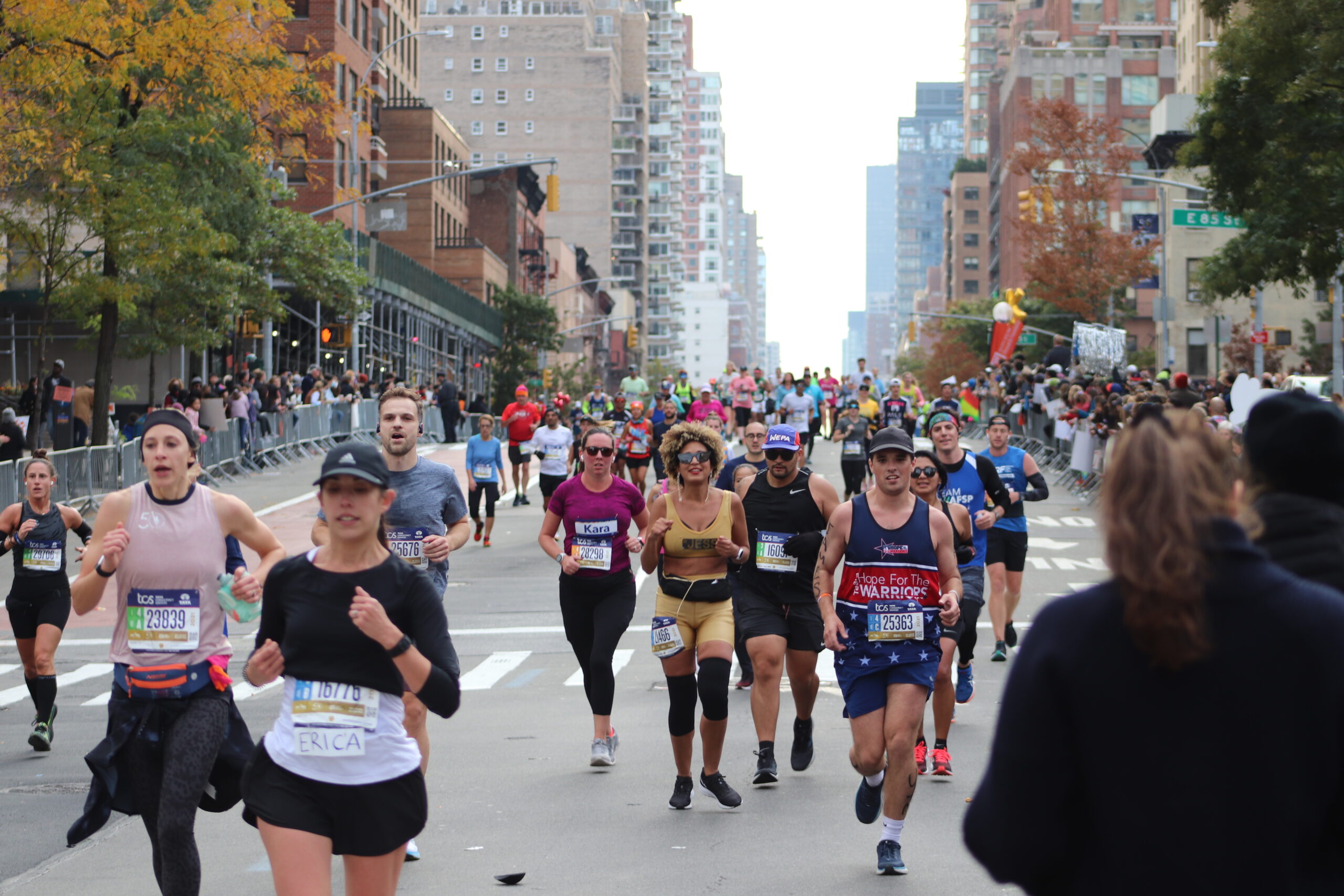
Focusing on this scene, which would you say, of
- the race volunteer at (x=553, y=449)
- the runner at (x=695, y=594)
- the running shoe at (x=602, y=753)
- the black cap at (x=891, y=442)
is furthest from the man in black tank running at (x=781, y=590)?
the race volunteer at (x=553, y=449)

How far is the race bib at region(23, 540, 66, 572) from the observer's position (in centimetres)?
1061

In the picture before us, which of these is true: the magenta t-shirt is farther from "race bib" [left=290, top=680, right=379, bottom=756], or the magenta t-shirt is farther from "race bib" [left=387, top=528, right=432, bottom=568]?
"race bib" [left=290, top=680, right=379, bottom=756]

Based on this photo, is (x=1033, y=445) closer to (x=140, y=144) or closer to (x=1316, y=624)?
(x=140, y=144)

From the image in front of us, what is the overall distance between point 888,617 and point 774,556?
5.63 ft

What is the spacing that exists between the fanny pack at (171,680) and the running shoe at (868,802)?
2.99m

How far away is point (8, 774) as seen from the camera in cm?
997

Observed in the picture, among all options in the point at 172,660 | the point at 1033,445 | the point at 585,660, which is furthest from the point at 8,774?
the point at 1033,445

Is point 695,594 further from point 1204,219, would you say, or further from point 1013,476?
point 1204,219

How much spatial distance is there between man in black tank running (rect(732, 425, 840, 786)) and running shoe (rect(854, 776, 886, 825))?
1.44 metres

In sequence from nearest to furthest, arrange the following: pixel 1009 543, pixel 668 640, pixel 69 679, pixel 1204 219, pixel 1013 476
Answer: pixel 668 640 < pixel 1009 543 < pixel 1013 476 < pixel 69 679 < pixel 1204 219

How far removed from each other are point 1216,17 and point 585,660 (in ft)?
75.1

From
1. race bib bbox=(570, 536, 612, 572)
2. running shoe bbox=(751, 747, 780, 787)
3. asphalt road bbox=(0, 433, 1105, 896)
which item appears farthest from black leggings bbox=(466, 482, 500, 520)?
running shoe bbox=(751, 747, 780, 787)

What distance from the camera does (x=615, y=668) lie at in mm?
14375

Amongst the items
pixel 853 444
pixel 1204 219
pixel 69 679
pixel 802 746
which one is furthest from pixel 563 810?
pixel 1204 219
